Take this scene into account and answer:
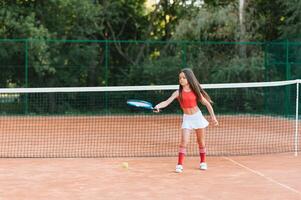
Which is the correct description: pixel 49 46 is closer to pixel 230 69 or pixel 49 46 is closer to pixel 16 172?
pixel 230 69

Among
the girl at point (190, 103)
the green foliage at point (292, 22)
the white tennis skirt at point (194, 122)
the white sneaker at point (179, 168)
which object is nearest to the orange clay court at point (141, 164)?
the white sneaker at point (179, 168)

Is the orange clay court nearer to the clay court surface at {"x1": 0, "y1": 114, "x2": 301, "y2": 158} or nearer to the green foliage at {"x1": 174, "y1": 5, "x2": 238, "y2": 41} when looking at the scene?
the clay court surface at {"x1": 0, "y1": 114, "x2": 301, "y2": 158}

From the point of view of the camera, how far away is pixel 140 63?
2188 cm

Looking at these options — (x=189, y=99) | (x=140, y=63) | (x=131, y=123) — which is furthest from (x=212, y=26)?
(x=189, y=99)

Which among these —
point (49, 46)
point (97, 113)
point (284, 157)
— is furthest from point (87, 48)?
point (284, 157)

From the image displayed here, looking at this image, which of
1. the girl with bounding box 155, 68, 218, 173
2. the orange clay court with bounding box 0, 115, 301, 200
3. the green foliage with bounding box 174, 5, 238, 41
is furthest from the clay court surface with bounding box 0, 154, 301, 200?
the green foliage with bounding box 174, 5, 238, 41

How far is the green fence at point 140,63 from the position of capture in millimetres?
20094

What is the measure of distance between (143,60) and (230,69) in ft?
11.6

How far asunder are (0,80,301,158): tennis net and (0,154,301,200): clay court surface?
979mm

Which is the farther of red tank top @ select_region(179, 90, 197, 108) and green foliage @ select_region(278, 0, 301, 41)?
green foliage @ select_region(278, 0, 301, 41)

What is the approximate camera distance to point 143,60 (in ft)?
72.2

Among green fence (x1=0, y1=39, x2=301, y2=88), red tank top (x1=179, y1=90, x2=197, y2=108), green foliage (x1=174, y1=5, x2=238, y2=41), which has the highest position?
green foliage (x1=174, y1=5, x2=238, y2=41)

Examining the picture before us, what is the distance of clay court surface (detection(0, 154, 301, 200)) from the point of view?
6414 mm

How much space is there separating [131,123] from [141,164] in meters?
8.53
